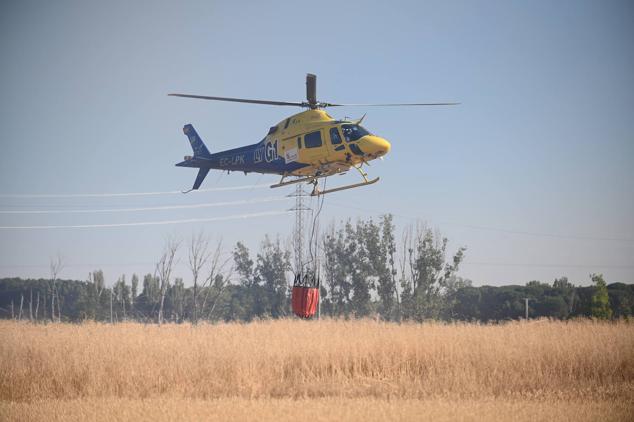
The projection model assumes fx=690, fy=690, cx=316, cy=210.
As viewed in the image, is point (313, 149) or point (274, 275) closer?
point (313, 149)

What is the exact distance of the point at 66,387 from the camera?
1991cm

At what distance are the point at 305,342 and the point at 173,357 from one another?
434 centimetres

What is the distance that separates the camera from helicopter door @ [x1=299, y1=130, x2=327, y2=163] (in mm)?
20688

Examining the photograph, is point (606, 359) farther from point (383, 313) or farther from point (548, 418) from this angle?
point (383, 313)

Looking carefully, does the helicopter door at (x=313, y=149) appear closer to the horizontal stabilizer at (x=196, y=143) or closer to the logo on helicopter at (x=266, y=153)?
the logo on helicopter at (x=266, y=153)

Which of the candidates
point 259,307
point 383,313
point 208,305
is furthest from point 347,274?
point 208,305

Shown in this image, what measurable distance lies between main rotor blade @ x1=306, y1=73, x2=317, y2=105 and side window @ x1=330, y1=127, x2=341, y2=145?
1815 millimetres

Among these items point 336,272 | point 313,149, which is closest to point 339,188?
point 313,149

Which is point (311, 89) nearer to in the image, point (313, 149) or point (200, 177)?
point (313, 149)

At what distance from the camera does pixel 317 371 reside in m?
21.3

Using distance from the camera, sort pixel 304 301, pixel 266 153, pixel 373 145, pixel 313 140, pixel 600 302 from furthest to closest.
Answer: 1. pixel 600 302
2. pixel 304 301
3. pixel 266 153
4. pixel 313 140
5. pixel 373 145

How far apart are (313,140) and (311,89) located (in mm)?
1810

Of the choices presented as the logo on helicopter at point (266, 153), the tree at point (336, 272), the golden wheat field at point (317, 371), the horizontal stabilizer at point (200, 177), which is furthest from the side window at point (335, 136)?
the tree at point (336, 272)

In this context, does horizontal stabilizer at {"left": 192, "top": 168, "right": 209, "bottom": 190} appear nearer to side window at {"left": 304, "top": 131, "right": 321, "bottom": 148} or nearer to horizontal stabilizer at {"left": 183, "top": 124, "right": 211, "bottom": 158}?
horizontal stabilizer at {"left": 183, "top": 124, "right": 211, "bottom": 158}
